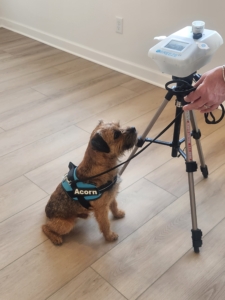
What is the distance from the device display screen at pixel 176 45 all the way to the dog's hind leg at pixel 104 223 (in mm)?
767

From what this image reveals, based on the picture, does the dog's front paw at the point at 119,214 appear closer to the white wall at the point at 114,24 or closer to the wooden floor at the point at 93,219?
the wooden floor at the point at 93,219

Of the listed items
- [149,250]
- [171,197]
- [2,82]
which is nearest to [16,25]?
[2,82]

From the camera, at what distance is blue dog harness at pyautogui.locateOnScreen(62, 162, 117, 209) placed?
151 cm

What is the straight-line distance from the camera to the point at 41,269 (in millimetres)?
1528

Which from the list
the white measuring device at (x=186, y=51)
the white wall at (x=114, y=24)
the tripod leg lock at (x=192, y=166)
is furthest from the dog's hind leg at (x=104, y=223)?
the white wall at (x=114, y=24)

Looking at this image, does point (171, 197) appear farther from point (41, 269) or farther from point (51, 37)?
point (51, 37)

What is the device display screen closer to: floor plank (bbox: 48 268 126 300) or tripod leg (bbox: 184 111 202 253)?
tripod leg (bbox: 184 111 202 253)

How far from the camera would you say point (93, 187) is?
151 centimetres

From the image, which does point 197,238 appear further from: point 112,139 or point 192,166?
point 112,139

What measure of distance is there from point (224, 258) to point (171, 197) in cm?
45

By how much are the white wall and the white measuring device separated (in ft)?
3.16

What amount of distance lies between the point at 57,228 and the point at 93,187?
278 millimetres

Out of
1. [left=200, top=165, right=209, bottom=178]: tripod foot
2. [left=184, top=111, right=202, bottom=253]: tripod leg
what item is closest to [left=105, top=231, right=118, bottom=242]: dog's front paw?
[left=184, top=111, right=202, bottom=253]: tripod leg

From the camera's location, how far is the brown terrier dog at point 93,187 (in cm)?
146
